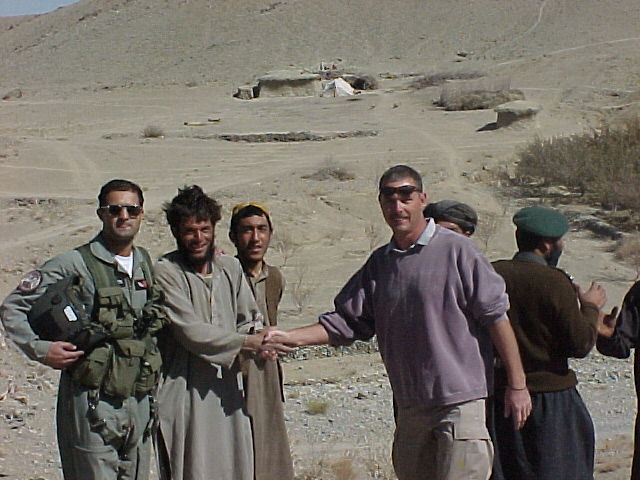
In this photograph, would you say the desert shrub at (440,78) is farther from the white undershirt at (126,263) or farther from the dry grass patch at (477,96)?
the white undershirt at (126,263)

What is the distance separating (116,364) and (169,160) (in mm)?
16405

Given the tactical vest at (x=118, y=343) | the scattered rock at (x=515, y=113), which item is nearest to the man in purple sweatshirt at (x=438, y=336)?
the tactical vest at (x=118, y=343)

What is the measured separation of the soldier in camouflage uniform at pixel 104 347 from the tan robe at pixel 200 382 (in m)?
0.09

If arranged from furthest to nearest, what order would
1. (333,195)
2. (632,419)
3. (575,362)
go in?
(333,195) → (575,362) → (632,419)

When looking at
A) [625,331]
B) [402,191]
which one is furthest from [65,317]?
[625,331]

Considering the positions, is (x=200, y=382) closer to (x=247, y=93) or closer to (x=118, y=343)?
(x=118, y=343)

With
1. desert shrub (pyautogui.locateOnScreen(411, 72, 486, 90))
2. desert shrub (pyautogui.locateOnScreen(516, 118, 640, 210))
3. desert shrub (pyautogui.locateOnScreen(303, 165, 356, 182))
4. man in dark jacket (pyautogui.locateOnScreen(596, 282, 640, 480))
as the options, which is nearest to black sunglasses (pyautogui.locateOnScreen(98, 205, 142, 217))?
man in dark jacket (pyautogui.locateOnScreen(596, 282, 640, 480))

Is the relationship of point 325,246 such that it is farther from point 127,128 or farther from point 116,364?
point 127,128

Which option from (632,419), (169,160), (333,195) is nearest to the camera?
(632,419)

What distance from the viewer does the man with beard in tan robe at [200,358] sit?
329cm

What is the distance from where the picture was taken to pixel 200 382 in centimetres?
335

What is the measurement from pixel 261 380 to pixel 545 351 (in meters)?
1.10

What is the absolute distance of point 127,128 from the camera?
977 inches

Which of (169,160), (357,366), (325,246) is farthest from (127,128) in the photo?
(357,366)
